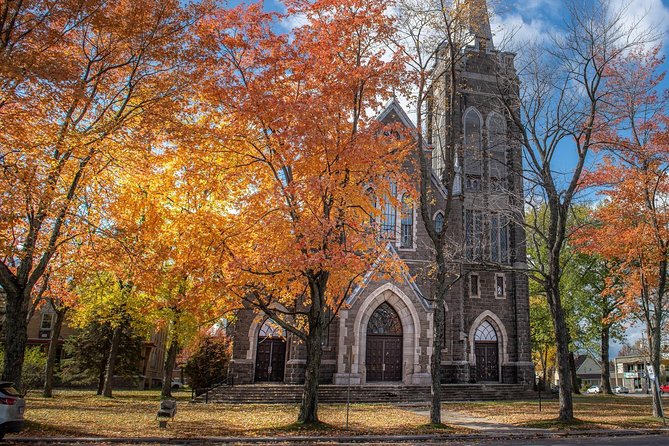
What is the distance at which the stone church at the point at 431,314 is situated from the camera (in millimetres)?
23578

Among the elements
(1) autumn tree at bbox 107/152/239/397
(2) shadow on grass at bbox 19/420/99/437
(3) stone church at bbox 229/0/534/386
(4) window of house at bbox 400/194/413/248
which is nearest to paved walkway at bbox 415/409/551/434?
(3) stone church at bbox 229/0/534/386

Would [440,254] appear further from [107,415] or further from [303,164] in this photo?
[107,415]

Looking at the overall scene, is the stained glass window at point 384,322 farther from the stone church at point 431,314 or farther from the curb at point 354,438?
the curb at point 354,438

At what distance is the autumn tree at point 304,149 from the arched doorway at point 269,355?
11.9 metres

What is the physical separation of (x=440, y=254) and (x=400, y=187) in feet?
8.06

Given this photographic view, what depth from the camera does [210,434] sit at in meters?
11.8

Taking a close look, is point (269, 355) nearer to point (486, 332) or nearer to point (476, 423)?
point (486, 332)

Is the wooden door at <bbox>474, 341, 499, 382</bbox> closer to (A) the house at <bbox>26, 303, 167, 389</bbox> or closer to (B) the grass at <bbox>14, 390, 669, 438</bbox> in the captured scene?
(B) the grass at <bbox>14, 390, 669, 438</bbox>

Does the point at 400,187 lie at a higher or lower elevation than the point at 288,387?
higher

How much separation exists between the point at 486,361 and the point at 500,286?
4269 mm

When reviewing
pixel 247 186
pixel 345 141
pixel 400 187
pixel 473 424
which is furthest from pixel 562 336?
pixel 247 186

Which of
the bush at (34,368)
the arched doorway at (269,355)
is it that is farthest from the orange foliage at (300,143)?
the bush at (34,368)

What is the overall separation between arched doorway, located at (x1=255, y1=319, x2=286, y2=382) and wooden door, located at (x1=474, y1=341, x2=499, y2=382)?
10741 mm

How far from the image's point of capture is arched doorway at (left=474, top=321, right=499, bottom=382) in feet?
90.8
